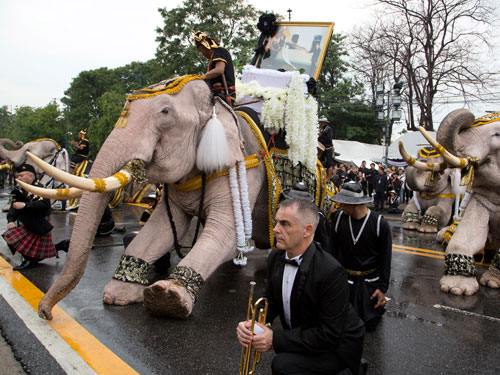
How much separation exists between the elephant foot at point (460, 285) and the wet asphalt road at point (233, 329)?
9 cm

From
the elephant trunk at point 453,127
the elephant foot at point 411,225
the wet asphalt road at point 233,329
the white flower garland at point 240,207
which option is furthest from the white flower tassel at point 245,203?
the elephant foot at point 411,225

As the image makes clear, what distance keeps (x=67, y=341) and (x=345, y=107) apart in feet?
113

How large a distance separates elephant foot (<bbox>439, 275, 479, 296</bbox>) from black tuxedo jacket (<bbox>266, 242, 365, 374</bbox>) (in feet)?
10.5

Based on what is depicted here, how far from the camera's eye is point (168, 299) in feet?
11.8

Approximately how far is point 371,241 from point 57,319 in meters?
2.87

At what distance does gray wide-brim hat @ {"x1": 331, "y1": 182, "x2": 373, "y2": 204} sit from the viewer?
3.65 meters

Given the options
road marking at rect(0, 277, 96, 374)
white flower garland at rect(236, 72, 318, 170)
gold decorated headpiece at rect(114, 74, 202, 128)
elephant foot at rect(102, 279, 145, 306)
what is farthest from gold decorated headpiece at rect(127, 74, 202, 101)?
→ road marking at rect(0, 277, 96, 374)

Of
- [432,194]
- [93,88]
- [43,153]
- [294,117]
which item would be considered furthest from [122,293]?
[93,88]

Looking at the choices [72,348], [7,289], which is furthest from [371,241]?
Answer: [7,289]

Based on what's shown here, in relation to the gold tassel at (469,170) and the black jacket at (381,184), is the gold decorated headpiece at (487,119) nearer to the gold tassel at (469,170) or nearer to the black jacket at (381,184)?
the gold tassel at (469,170)

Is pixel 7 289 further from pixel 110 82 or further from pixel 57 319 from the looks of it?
pixel 110 82

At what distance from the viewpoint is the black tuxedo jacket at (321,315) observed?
2.15 metres

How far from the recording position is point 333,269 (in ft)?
7.18

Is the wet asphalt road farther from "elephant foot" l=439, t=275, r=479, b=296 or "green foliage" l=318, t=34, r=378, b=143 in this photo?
"green foliage" l=318, t=34, r=378, b=143
